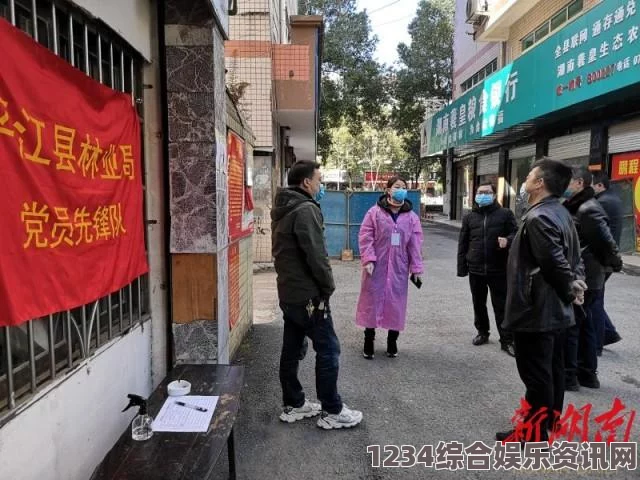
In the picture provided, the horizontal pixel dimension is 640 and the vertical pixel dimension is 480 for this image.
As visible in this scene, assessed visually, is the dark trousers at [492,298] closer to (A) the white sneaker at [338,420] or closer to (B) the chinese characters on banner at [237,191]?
(A) the white sneaker at [338,420]

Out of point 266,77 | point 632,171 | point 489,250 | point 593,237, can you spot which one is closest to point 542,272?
point 593,237

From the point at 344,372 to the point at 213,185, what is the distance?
2.16 meters

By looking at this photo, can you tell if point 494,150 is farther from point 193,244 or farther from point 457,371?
point 193,244

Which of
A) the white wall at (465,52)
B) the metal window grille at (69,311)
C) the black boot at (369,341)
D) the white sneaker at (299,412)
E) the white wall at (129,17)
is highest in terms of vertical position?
the white wall at (465,52)

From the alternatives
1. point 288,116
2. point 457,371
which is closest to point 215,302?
point 457,371

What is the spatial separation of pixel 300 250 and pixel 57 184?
1605mm

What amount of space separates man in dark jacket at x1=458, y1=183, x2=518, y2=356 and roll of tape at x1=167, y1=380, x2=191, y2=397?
3.33 meters

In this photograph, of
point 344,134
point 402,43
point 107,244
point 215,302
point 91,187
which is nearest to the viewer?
point 91,187

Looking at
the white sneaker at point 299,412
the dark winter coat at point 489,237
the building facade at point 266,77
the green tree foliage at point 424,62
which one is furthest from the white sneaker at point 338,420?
the green tree foliage at point 424,62

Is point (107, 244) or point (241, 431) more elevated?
point (107, 244)

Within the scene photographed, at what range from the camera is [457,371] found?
469 cm

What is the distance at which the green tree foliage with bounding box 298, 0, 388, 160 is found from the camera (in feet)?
78.4

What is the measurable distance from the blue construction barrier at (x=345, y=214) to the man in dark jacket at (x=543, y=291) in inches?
342

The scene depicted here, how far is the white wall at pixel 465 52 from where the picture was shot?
19172 mm
